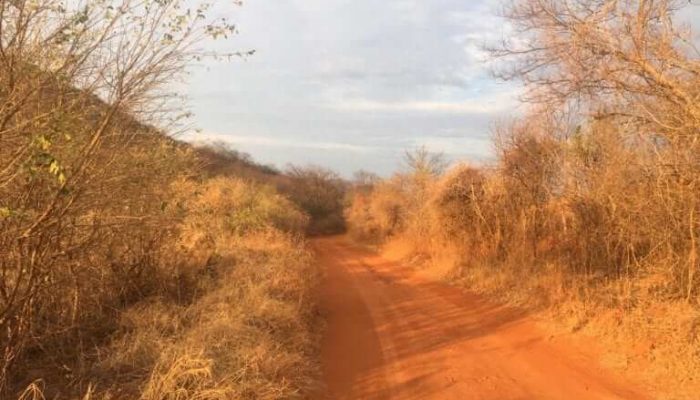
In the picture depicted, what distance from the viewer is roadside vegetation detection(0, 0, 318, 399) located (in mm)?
5188

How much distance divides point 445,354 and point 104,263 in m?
4.77

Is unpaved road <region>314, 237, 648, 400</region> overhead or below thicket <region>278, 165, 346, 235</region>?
below

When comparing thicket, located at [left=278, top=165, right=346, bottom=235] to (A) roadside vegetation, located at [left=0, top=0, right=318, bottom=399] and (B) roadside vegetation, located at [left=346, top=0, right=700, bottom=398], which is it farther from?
(A) roadside vegetation, located at [left=0, top=0, right=318, bottom=399]

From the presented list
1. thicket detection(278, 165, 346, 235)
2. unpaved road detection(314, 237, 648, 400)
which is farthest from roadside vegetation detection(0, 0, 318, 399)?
thicket detection(278, 165, 346, 235)

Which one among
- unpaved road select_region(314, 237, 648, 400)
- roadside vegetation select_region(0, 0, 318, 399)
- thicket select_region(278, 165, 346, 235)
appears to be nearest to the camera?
roadside vegetation select_region(0, 0, 318, 399)

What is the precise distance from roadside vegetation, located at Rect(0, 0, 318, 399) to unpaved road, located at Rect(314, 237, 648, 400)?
26.5 inches

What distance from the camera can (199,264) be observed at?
11547mm

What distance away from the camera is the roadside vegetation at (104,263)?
17.0 ft

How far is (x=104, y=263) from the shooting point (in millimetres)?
8484

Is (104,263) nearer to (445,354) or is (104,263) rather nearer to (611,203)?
(445,354)

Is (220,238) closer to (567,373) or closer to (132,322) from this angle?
(132,322)

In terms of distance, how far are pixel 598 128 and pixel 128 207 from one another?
29.4 ft

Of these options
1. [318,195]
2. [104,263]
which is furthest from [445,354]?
[318,195]

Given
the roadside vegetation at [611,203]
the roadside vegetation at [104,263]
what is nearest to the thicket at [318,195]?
the roadside vegetation at [611,203]
